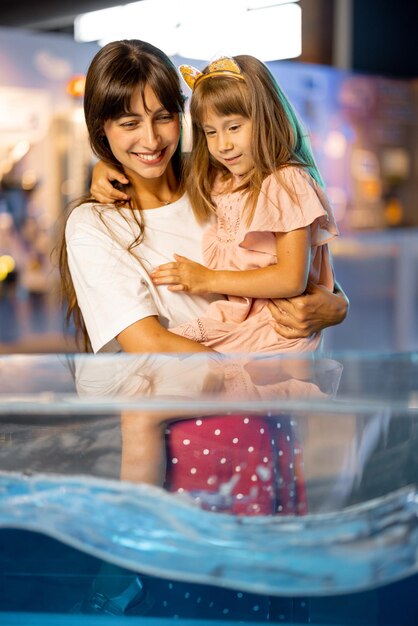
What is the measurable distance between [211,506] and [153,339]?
0.75 m

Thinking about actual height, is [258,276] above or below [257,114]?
below

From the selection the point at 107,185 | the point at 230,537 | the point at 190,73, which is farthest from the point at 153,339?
the point at 230,537

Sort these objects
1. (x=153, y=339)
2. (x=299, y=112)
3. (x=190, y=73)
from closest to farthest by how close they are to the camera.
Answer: (x=153, y=339) < (x=190, y=73) < (x=299, y=112)

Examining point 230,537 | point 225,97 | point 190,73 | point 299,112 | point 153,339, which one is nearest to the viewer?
point 230,537

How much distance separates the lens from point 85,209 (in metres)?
2.10

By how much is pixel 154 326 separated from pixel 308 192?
0.46 meters

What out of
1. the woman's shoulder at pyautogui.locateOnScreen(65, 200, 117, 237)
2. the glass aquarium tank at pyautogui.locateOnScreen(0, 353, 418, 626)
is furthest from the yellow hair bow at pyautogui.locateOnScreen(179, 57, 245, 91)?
the glass aquarium tank at pyautogui.locateOnScreen(0, 353, 418, 626)

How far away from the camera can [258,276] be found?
2.01m

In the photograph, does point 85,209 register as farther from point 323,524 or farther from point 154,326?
point 323,524

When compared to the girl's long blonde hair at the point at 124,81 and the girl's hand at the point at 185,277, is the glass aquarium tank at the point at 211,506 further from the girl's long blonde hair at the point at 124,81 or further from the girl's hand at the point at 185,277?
the girl's long blonde hair at the point at 124,81

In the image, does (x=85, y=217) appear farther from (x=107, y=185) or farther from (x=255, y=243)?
(x=255, y=243)

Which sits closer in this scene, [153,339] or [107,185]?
[153,339]

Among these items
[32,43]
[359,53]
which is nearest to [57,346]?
[32,43]

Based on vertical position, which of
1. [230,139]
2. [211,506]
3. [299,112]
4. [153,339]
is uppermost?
[230,139]
